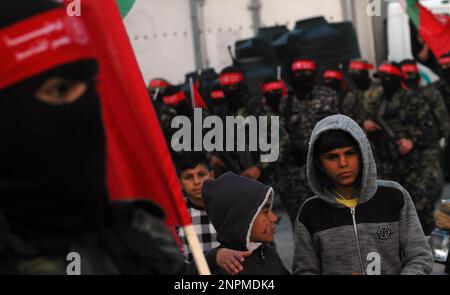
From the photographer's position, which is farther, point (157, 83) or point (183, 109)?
point (157, 83)

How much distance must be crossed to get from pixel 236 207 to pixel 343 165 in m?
0.50

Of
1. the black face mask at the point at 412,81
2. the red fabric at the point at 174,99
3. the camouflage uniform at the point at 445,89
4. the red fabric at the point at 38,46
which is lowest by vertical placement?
the camouflage uniform at the point at 445,89

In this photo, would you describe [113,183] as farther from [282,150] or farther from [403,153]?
[403,153]

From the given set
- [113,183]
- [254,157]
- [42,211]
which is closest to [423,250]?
[113,183]

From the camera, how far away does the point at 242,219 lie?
4.18 m

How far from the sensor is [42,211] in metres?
2.15

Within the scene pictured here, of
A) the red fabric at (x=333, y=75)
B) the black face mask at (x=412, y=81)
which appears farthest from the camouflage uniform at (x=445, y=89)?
the red fabric at (x=333, y=75)

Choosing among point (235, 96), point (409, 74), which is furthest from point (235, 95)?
point (409, 74)

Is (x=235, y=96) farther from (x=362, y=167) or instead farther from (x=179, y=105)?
(x=362, y=167)

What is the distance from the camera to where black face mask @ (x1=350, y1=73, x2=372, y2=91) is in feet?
36.8

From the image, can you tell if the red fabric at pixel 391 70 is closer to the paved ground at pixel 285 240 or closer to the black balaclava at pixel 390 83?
the black balaclava at pixel 390 83

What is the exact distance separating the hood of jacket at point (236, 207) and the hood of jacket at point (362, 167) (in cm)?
22

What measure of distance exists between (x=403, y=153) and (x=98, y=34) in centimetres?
739

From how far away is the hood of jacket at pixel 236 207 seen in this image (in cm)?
417
